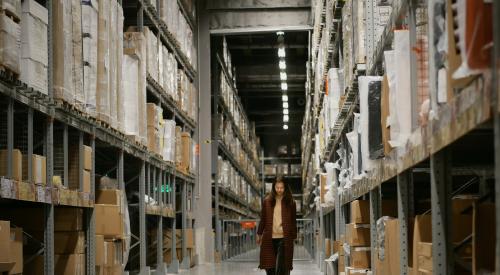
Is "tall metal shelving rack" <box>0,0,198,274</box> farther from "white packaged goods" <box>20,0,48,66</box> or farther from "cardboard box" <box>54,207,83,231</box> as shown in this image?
"white packaged goods" <box>20,0,48,66</box>

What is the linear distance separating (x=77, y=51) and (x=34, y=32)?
1050mm

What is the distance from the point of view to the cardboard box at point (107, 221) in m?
7.69

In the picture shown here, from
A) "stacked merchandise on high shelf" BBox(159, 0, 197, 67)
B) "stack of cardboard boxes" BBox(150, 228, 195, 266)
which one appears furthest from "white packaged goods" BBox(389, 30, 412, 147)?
"stack of cardboard boxes" BBox(150, 228, 195, 266)

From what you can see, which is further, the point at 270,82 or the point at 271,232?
the point at 270,82

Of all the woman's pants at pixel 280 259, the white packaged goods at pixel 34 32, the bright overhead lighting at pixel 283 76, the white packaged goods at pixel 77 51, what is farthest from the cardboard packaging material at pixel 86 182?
the bright overhead lighting at pixel 283 76

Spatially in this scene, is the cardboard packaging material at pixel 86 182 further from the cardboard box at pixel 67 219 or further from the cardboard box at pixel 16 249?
the cardboard box at pixel 16 249

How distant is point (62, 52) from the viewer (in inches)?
245

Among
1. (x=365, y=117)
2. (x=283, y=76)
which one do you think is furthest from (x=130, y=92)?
(x=283, y=76)

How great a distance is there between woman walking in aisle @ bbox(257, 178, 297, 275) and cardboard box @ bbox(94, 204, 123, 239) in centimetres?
231

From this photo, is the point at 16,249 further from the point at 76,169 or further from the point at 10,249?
the point at 76,169

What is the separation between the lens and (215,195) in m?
17.8

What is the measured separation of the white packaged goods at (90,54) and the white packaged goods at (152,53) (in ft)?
9.67

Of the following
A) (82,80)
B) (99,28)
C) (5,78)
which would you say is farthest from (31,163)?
(99,28)

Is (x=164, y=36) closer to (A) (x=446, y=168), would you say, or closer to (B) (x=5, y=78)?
(B) (x=5, y=78)
